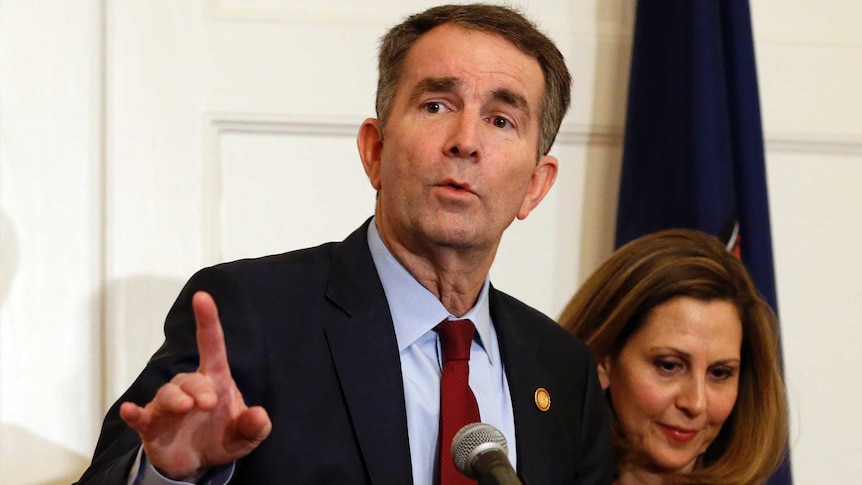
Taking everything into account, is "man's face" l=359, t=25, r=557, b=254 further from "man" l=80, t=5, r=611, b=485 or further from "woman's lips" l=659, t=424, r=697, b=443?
"woman's lips" l=659, t=424, r=697, b=443

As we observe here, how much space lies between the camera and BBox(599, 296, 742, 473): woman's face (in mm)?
2273

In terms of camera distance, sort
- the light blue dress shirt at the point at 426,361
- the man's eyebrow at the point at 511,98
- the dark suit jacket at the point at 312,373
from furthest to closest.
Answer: the man's eyebrow at the point at 511,98, the light blue dress shirt at the point at 426,361, the dark suit jacket at the point at 312,373

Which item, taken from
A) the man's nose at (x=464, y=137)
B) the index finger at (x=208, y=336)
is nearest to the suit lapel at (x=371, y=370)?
the man's nose at (x=464, y=137)

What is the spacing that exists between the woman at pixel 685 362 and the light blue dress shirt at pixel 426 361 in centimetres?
60

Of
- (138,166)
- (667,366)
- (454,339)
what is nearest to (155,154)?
(138,166)

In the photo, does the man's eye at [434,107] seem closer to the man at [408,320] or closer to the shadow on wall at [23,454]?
the man at [408,320]

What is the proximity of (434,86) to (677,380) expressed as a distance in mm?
946

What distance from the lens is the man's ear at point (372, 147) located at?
182cm

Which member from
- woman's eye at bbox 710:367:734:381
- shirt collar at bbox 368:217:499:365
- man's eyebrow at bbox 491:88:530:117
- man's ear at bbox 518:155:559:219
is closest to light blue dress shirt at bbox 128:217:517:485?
shirt collar at bbox 368:217:499:365

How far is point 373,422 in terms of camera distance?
60.6 inches

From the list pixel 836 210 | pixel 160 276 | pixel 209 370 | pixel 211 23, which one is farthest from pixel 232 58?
pixel 836 210

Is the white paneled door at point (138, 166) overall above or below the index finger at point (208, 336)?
above

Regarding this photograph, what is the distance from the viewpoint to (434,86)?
171cm

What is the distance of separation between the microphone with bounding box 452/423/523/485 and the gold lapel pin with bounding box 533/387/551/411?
0.53m
